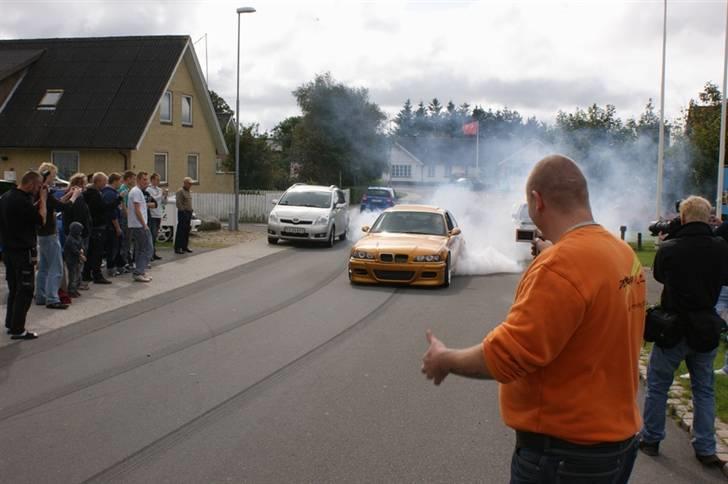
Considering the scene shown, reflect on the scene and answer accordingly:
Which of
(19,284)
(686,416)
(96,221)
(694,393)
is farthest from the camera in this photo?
(96,221)

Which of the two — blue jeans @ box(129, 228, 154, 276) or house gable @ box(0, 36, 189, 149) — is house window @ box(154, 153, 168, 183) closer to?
house gable @ box(0, 36, 189, 149)

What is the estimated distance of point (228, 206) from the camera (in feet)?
101

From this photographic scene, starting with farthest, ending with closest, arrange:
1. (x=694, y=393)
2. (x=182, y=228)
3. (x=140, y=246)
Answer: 1. (x=182, y=228)
2. (x=140, y=246)
3. (x=694, y=393)

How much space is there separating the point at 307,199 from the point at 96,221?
9990mm

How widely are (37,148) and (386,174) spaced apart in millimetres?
24669

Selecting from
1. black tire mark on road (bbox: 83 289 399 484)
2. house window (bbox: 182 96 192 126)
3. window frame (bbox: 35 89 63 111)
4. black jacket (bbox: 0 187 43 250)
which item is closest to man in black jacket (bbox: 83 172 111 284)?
black jacket (bbox: 0 187 43 250)

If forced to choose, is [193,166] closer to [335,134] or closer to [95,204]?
[335,134]

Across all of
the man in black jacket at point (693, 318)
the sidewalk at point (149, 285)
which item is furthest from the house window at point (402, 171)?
the man in black jacket at point (693, 318)

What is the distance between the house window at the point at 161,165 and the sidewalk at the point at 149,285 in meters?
12.9

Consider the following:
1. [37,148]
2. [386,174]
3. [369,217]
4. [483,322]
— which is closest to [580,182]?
[483,322]

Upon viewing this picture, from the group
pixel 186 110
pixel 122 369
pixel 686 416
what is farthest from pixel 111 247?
pixel 186 110

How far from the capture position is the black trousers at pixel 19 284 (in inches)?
345

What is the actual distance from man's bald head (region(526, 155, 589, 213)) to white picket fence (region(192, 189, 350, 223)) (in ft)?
89.2

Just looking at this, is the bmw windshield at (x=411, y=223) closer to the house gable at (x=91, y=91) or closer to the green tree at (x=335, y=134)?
the house gable at (x=91, y=91)
